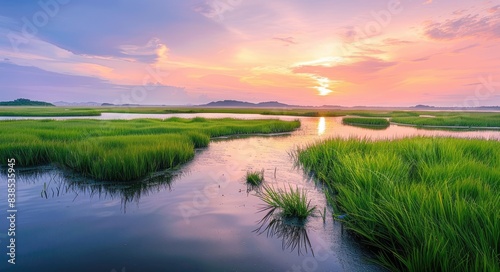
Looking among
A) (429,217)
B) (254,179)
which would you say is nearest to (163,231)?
(254,179)

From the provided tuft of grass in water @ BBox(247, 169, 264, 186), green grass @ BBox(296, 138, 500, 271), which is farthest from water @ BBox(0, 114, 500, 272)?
green grass @ BBox(296, 138, 500, 271)

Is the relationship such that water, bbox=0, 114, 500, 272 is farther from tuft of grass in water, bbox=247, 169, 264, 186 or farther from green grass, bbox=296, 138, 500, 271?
green grass, bbox=296, 138, 500, 271

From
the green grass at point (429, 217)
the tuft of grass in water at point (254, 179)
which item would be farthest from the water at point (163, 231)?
the green grass at point (429, 217)

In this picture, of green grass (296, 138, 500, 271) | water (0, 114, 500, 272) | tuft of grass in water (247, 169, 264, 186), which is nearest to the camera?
A: green grass (296, 138, 500, 271)

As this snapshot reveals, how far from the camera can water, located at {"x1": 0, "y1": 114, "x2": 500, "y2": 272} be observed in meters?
5.30

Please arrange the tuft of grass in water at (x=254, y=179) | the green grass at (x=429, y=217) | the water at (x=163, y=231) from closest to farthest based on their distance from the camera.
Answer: the green grass at (x=429, y=217), the water at (x=163, y=231), the tuft of grass in water at (x=254, y=179)

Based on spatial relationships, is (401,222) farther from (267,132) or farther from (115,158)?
(267,132)

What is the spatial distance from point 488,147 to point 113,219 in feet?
52.7

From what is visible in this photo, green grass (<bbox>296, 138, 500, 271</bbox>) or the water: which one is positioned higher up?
green grass (<bbox>296, 138, 500, 271</bbox>)

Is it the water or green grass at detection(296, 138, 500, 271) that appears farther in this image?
the water

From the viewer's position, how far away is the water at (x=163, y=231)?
5301 mm

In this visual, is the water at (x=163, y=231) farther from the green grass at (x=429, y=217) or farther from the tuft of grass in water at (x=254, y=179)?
the green grass at (x=429, y=217)

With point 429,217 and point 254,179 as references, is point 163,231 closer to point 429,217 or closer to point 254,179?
point 254,179

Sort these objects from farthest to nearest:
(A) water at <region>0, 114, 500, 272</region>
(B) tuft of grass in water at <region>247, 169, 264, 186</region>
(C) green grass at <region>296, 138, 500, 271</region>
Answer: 1. (B) tuft of grass in water at <region>247, 169, 264, 186</region>
2. (A) water at <region>0, 114, 500, 272</region>
3. (C) green grass at <region>296, 138, 500, 271</region>
